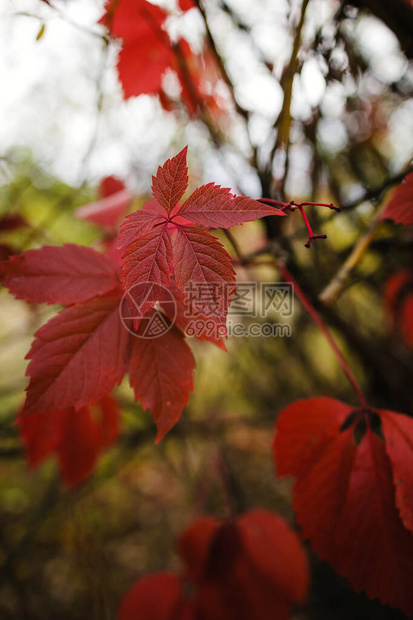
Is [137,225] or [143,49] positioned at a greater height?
[143,49]

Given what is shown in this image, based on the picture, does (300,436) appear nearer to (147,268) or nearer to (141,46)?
(147,268)

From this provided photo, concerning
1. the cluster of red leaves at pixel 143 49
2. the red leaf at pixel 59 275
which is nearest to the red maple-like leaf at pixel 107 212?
the cluster of red leaves at pixel 143 49

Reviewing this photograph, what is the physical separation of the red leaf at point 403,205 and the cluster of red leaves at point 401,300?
0.66 meters

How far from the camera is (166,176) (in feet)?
1.29

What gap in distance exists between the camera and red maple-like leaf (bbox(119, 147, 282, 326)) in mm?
378

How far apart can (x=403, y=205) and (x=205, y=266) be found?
0.31 m

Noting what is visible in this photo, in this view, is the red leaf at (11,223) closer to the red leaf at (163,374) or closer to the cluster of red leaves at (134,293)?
the cluster of red leaves at (134,293)

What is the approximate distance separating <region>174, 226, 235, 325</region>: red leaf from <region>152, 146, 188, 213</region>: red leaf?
4cm

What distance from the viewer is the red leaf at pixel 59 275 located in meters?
0.50

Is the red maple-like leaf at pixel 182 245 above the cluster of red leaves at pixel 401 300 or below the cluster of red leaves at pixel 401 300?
below

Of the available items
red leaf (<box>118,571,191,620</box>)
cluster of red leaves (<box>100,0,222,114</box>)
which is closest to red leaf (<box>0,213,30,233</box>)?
cluster of red leaves (<box>100,0,222,114</box>)

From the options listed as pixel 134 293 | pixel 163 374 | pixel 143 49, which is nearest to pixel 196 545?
pixel 163 374

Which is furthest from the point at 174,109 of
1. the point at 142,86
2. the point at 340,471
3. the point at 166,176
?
the point at 340,471

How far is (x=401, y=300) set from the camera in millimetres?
1187
